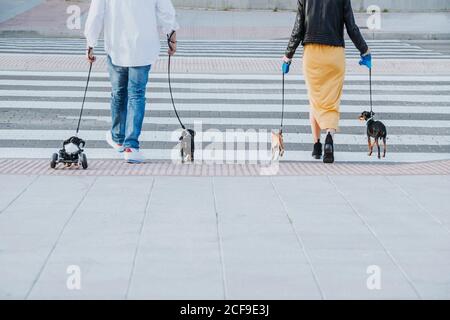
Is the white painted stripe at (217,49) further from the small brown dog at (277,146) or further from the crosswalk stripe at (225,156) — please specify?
the small brown dog at (277,146)

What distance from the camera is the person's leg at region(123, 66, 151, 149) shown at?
9336 mm

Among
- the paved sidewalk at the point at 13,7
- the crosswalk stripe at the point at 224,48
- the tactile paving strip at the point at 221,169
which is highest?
the paved sidewalk at the point at 13,7

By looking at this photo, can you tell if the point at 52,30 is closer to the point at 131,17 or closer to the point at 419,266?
the point at 131,17

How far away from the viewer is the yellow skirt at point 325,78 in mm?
9570

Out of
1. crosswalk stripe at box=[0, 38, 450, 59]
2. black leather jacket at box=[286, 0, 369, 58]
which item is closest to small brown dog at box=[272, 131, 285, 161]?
black leather jacket at box=[286, 0, 369, 58]

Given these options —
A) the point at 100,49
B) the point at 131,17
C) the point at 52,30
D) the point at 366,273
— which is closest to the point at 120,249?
the point at 366,273

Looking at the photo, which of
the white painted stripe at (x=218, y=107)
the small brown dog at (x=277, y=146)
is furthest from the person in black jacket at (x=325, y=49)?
the white painted stripe at (x=218, y=107)

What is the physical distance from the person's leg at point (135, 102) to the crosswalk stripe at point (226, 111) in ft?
2.33

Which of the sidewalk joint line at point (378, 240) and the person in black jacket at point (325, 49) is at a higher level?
the person in black jacket at point (325, 49)

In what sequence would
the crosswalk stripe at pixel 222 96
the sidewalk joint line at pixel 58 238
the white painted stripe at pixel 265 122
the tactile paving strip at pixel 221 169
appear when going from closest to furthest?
1. the sidewalk joint line at pixel 58 238
2. the tactile paving strip at pixel 221 169
3. the white painted stripe at pixel 265 122
4. the crosswalk stripe at pixel 222 96

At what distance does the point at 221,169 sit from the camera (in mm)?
9164

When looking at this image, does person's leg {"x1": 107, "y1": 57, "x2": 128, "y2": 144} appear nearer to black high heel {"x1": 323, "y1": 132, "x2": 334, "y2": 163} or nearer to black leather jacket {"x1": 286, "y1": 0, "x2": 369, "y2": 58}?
black leather jacket {"x1": 286, "y1": 0, "x2": 369, "y2": 58}

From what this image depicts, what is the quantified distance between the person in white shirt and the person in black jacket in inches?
46.8

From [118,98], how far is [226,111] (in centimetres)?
328
